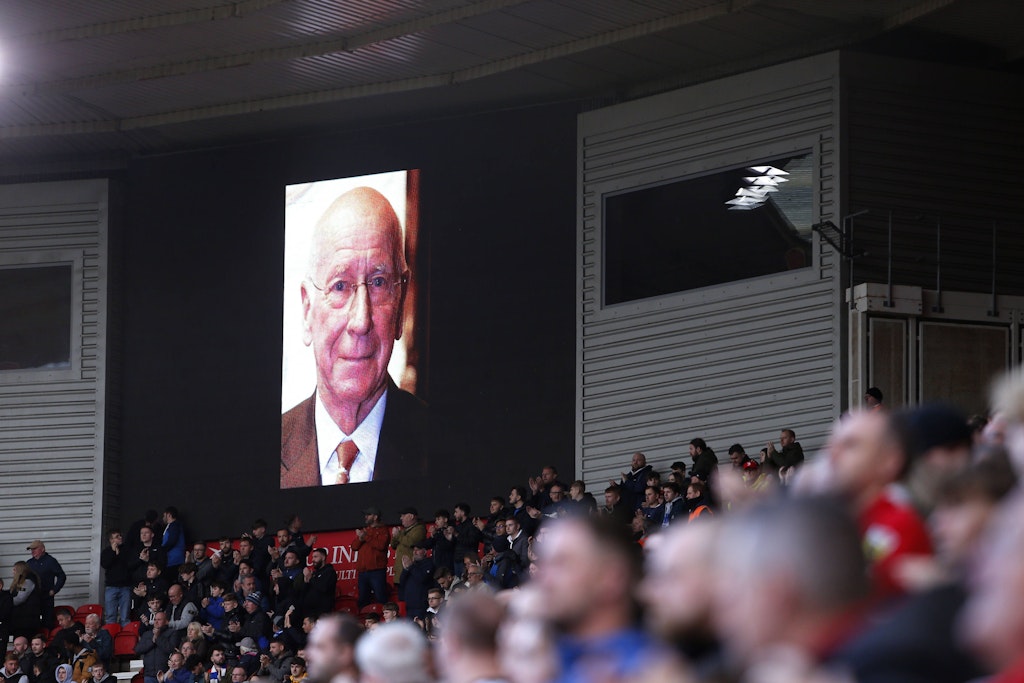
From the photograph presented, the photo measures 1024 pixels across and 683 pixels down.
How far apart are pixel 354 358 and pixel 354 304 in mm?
630

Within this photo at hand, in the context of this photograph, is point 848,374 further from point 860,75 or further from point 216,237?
point 216,237

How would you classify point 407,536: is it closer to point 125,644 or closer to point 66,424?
point 125,644

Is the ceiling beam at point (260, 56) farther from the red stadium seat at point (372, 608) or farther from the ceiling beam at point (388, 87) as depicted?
the red stadium seat at point (372, 608)

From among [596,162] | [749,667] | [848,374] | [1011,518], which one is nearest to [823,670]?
[749,667]

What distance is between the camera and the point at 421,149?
18.2 meters

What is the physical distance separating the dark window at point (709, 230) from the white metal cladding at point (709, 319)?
124 millimetres

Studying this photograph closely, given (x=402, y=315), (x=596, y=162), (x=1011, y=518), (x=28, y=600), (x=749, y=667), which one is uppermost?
(x=596, y=162)

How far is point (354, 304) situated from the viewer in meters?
17.9

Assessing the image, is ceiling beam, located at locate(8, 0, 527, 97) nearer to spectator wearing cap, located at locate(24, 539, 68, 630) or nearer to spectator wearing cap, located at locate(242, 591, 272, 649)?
spectator wearing cap, located at locate(24, 539, 68, 630)

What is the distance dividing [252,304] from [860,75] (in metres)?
7.64

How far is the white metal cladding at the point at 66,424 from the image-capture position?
1920cm

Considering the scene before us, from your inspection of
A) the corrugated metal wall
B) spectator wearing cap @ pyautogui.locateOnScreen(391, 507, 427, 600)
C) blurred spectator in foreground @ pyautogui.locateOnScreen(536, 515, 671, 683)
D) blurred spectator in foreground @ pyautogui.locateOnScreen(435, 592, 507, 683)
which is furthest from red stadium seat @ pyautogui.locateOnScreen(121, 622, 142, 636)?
blurred spectator in foreground @ pyautogui.locateOnScreen(536, 515, 671, 683)

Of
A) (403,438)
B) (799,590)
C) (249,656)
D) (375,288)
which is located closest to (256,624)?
(249,656)

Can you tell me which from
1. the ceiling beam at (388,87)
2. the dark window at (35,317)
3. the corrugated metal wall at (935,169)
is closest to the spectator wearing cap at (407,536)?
the ceiling beam at (388,87)
